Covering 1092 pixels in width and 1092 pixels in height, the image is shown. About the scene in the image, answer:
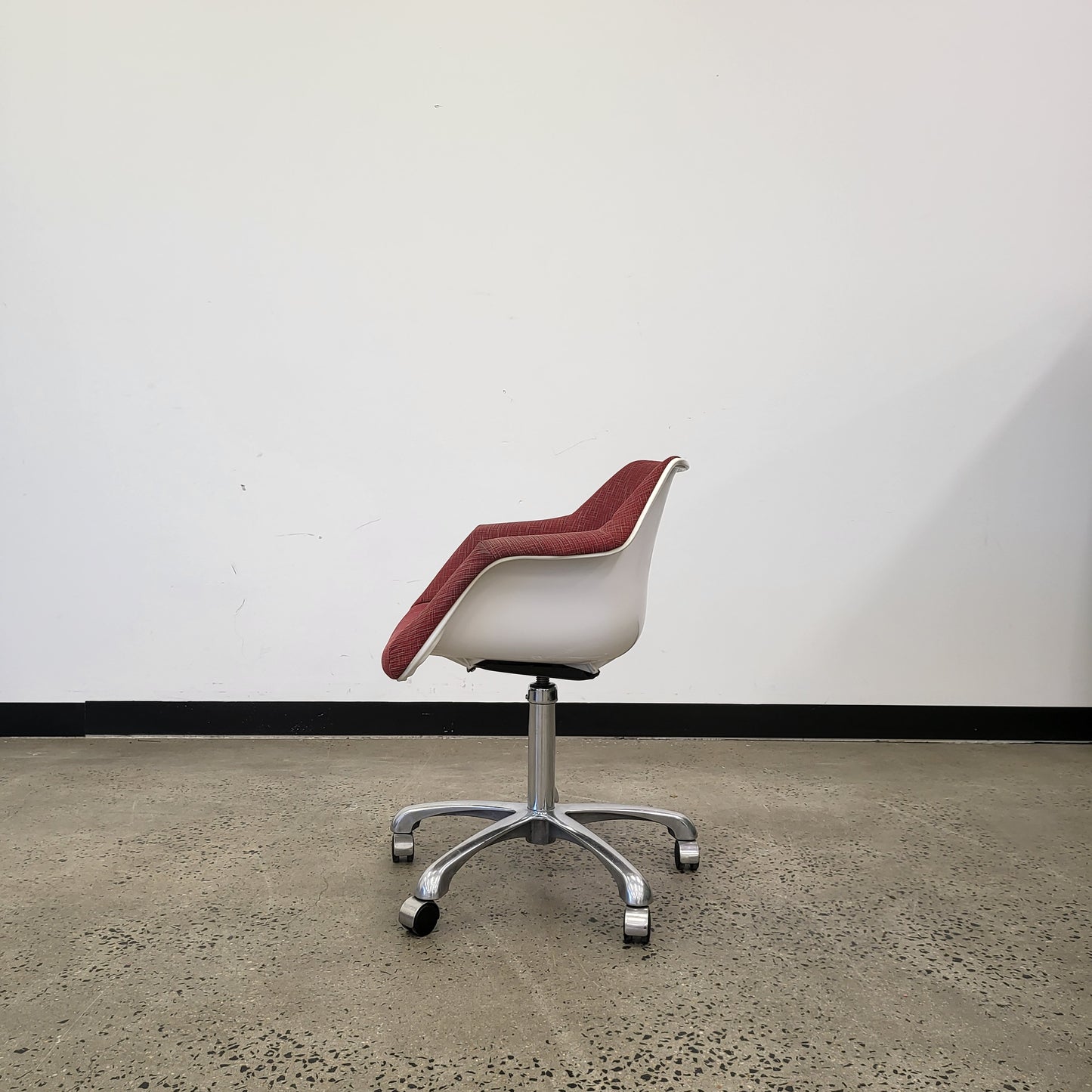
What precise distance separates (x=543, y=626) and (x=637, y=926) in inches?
20.5

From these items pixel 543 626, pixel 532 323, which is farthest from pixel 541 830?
pixel 532 323

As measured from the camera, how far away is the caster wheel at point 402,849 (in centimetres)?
189

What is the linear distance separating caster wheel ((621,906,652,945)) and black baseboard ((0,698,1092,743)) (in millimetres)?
1444

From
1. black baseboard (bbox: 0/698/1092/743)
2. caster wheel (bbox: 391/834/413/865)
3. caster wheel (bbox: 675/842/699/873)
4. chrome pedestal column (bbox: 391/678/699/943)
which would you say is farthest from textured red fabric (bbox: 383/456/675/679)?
black baseboard (bbox: 0/698/1092/743)

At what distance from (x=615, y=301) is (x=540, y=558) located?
167cm

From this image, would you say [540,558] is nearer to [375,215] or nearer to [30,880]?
[30,880]

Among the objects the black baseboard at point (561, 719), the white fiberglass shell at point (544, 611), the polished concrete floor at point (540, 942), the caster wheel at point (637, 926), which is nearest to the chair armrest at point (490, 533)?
the white fiberglass shell at point (544, 611)

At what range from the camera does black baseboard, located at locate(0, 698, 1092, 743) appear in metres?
2.96

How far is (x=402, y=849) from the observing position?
1.89 m

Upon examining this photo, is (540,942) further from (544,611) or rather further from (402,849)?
(544,611)

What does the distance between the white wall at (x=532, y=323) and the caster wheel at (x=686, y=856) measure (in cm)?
117

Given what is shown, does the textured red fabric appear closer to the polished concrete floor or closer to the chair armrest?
the chair armrest

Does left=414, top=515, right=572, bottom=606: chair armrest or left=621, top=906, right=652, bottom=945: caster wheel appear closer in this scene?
left=621, top=906, right=652, bottom=945: caster wheel

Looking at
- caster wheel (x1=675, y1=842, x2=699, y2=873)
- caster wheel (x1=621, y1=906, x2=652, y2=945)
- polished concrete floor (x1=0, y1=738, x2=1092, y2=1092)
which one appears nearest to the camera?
polished concrete floor (x1=0, y1=738, x2=1092, y2=1092)
